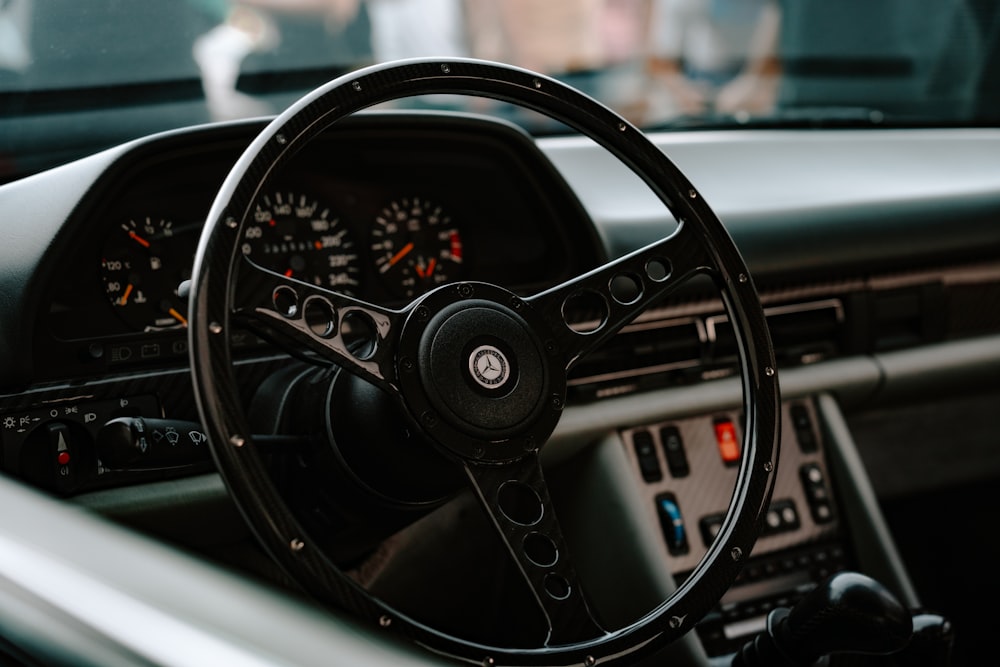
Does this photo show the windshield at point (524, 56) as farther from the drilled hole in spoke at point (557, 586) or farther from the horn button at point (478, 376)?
the drilled hole in spoke at point (557, 586)

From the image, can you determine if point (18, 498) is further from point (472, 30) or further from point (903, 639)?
point (472, 30)

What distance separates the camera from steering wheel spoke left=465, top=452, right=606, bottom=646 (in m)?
1.09

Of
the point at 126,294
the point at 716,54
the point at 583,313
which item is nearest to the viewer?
the point at 126,294

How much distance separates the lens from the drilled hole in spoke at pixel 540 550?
1114 millimetres

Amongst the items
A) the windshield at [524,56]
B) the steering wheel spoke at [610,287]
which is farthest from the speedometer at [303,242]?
the steering wheel spoke at [610,287]

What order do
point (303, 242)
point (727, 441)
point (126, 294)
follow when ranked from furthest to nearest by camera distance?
point (727, 441)
point (303, 242)
point (126, 294)

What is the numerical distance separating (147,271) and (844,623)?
1008 mm

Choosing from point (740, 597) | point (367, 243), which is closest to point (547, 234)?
point (367, 243)

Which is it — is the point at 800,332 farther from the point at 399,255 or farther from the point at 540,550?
the point at 540,550

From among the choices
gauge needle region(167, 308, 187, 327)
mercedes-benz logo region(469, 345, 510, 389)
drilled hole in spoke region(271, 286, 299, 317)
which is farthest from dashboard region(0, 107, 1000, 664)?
mercedes-benz logo region(469, 345, 510, 389)

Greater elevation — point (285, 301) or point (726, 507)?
point (285, 301)

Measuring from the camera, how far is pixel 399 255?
5.56 feet

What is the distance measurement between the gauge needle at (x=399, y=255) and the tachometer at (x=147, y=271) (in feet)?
0.97

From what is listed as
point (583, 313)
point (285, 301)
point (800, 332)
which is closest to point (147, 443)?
point (285, 301)
